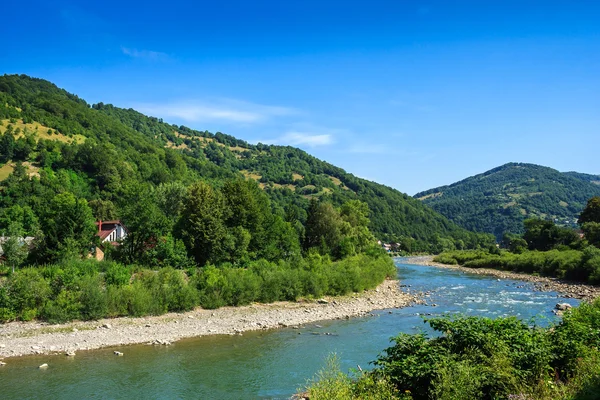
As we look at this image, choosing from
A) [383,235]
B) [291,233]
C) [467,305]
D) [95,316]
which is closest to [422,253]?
[383,235]

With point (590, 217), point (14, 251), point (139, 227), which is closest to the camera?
point (14, 251)

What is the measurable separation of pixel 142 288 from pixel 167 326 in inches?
173

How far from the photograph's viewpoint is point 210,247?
43.7m

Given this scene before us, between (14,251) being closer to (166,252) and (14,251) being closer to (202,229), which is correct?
(166,252)

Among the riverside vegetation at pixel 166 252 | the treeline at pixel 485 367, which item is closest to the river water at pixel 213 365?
the treeline at pixel 485 367

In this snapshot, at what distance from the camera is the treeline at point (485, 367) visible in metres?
10.4

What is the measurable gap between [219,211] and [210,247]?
3953 mm

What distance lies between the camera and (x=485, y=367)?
11008mm

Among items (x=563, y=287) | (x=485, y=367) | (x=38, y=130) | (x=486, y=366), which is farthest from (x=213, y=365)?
(x=38, y=130)

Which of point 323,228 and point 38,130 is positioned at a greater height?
point 38,130

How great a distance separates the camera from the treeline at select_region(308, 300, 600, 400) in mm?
10383

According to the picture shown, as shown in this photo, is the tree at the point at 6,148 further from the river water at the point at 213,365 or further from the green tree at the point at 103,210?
the river water at the point at 213,365

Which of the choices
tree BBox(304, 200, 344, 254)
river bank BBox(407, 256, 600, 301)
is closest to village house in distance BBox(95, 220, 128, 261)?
tree BBox(304, 200, 344, 254)

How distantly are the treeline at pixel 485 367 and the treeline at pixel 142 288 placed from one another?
71.8ft
